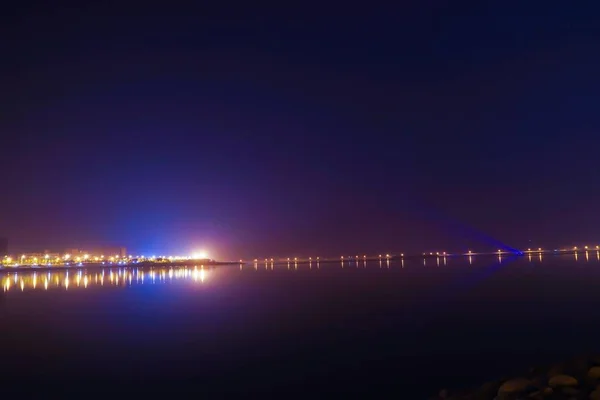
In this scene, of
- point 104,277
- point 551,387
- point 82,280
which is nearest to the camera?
point 551,387

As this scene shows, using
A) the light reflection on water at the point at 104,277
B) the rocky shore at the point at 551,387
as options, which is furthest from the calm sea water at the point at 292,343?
the light reflection on water at the point at 104,277

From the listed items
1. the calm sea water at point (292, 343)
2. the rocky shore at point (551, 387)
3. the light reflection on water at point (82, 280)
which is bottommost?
the calm sea water at point (292, 343)

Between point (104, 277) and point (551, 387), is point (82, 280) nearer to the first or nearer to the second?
point (104, 277)

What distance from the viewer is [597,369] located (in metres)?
9.16

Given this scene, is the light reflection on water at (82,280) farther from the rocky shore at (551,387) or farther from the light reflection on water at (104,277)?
the rocky shore at (551,387)

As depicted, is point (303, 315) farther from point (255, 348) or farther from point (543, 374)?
point (543, 374)

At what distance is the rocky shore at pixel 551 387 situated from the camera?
8156mm

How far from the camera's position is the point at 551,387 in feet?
28.2

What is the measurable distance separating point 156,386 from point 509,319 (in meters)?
13.3

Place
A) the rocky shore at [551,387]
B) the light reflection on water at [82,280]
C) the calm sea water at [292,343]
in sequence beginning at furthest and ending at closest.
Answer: the light reflection on water at [82,280]
the calm sea water at [292,343]
the rocky shore at [551,387]

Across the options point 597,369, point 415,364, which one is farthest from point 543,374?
point 415,364

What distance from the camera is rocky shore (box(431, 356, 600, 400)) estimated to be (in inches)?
321

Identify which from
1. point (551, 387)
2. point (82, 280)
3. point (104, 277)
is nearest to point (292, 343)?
point (551, 387)

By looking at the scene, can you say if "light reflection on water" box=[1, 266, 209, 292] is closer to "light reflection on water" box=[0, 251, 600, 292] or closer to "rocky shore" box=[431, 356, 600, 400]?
"light reflection on water" box=[0, 251, 600, 292]
